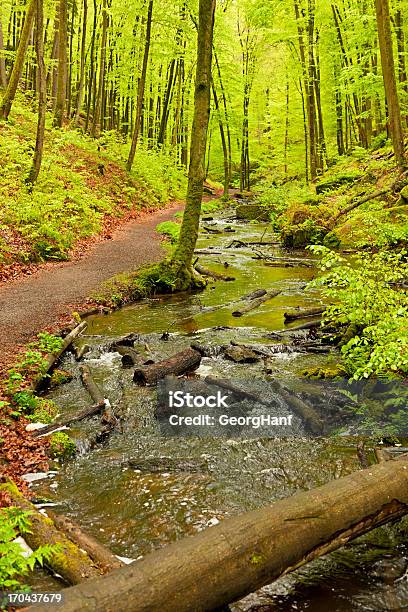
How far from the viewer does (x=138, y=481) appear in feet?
16.4

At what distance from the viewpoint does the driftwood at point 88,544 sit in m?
3.47

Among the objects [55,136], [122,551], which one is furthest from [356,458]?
[55,136]

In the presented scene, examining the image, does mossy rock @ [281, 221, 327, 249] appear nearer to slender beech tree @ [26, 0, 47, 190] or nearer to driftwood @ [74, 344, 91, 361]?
slender beech tree @ [26, 0, 47, 190]

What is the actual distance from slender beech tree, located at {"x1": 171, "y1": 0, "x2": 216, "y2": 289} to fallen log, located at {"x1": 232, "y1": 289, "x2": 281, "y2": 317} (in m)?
2.17

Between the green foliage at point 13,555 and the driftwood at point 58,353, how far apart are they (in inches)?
133

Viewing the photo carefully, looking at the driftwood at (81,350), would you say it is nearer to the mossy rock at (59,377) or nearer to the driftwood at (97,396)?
the driftwood at (97,396)

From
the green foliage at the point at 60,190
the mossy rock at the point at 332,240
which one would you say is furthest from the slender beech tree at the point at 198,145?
the mossy rock at the point at 332,240

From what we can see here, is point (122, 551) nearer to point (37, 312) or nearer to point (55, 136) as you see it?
point (37, 312)

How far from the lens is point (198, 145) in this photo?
12625 millimetres

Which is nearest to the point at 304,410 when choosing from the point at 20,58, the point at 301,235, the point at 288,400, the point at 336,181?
the point at 288,400

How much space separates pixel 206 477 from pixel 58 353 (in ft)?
12.8

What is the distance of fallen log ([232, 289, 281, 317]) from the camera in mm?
11050

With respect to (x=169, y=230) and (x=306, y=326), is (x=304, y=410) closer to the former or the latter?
(x=306, y=326)

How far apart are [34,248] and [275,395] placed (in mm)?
9856
